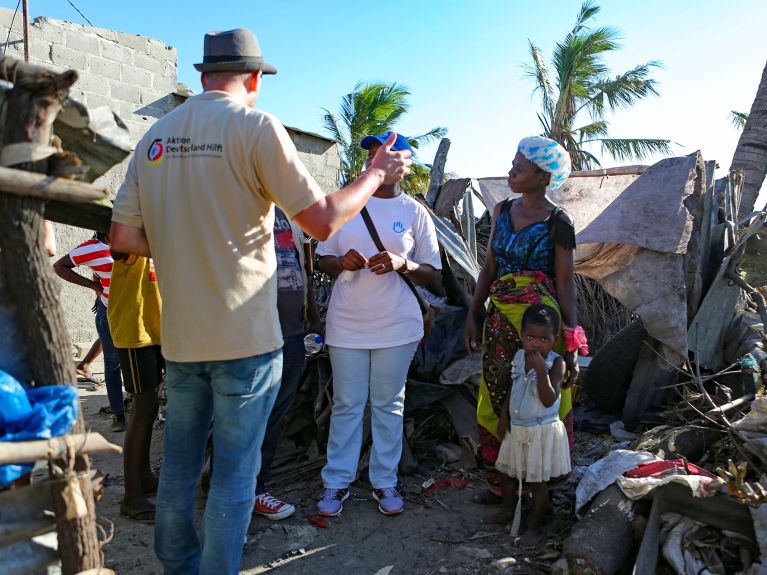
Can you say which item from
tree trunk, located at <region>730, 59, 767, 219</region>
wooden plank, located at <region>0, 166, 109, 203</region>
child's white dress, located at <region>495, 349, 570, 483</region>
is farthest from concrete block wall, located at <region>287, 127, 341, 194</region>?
wooden plank, located at <region>0, 166, 109, 203</region>

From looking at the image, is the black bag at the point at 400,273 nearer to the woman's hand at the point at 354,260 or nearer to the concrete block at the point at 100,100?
the woman's hand at the point at 354,260

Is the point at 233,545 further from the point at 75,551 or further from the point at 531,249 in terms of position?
the point at 531,249

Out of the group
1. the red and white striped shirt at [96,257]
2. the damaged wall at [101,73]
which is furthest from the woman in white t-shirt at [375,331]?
the damaged wall at [101,73]

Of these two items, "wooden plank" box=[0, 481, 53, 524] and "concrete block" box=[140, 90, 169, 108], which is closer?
"wooden plank" box=[0, 481, 53, 524]

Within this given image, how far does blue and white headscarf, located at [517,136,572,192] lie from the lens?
3348 millimetres

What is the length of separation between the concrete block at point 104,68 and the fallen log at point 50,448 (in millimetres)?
7087

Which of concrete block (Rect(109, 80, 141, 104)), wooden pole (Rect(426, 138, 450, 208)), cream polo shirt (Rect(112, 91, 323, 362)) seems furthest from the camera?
Answer: concrete block (Rect(109, 80, 141, 104))

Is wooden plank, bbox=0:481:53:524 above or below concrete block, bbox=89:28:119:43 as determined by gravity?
below

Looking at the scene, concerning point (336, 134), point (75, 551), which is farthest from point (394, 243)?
point (336, 134)

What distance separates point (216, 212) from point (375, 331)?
1674 mm

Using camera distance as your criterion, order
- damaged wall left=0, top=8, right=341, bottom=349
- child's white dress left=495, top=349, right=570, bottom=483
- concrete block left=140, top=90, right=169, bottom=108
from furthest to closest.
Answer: concrete block left=140, top=90, right=169, bottom=108, damaged wall left=0, top=8, right=341, bottom=349, child's white dress left=495, top=349, right=570, bottom=483

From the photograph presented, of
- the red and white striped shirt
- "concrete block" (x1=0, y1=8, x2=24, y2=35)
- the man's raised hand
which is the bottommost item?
the red and white striped shirt

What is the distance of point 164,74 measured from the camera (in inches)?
319

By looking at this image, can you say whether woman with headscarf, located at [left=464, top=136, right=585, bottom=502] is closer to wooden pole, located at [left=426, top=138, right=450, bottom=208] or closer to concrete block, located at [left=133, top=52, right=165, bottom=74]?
wooden pole, located at [left=426, top=138, right=450, bottom=208]
